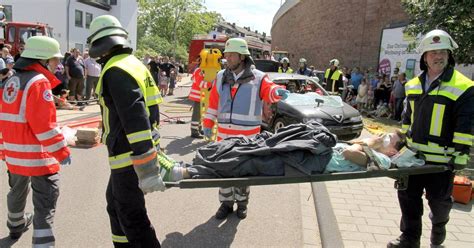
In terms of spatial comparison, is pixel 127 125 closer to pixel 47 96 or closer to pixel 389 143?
pixel 47 96

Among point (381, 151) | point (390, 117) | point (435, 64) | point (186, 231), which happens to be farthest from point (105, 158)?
point (390, 117)

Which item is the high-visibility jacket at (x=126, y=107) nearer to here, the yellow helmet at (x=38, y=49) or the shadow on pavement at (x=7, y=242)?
the yellow helmet at (x=38, y=49)

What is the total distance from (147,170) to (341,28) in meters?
27.1

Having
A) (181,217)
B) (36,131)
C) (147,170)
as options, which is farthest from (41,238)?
(181,217)

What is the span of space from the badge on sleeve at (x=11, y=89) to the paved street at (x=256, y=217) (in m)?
1.41

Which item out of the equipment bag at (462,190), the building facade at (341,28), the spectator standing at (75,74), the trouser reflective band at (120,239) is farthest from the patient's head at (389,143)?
the building facade at (341,28)

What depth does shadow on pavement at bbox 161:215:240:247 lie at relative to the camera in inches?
158

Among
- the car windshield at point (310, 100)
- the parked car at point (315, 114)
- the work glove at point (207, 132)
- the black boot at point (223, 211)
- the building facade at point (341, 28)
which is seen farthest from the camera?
the building facade at point (341, 28)

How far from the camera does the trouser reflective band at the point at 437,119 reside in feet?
11.5

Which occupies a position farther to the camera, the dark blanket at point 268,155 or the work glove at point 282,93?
the work glove at point 282,93

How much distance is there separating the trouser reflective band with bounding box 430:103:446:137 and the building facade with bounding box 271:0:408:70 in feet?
54.7

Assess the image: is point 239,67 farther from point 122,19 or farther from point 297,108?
point 122,19

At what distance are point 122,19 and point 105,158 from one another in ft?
145

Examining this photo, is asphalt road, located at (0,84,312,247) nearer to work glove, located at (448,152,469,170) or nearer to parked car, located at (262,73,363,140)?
work glove, located at (448,152,469,170)
